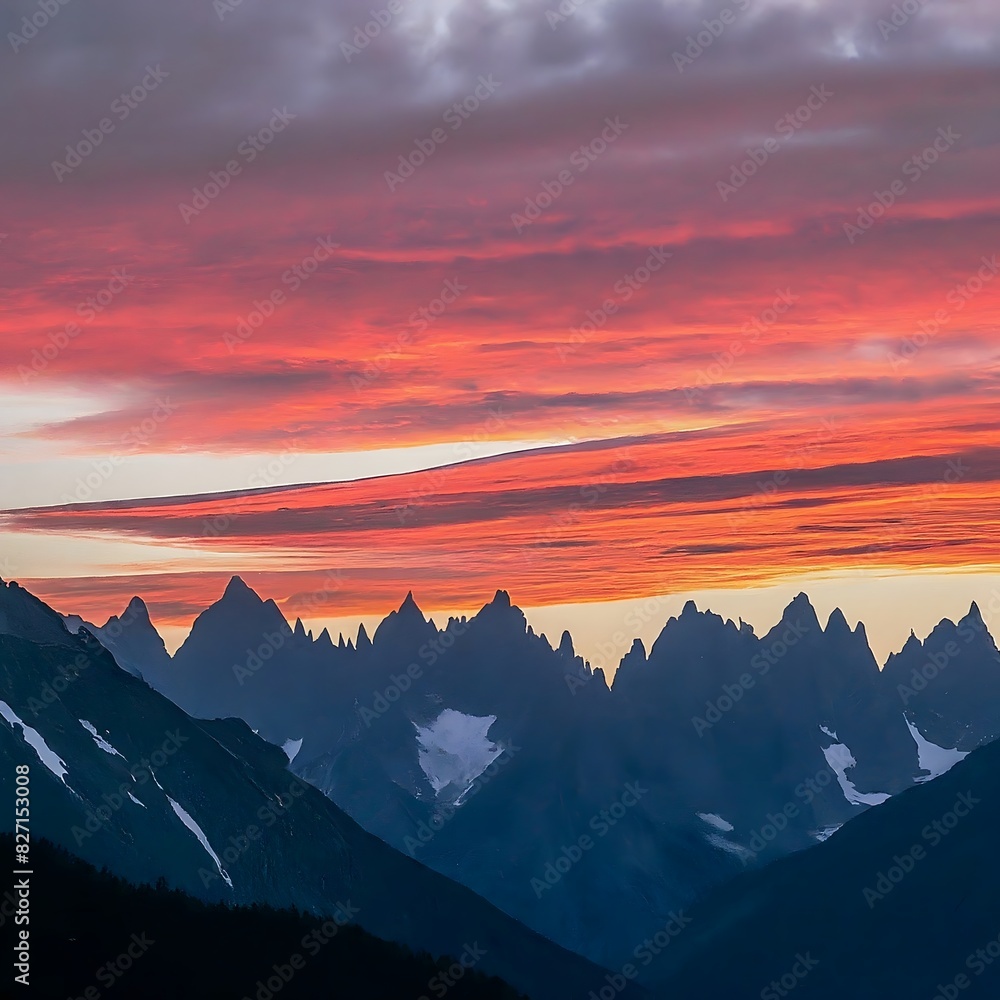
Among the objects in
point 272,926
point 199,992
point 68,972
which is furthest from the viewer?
point 272,926

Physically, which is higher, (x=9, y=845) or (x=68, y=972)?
(x=9, y=845)

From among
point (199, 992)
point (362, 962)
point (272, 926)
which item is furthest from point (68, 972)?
point (362, 962)

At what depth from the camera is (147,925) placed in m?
140

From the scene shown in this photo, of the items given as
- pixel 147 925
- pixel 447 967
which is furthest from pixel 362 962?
pixel 147 925

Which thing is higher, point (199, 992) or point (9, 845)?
point (9, 845)

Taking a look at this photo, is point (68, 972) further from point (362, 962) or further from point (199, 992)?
point (362, 962)

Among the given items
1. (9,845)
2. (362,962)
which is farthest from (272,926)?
(9,845)

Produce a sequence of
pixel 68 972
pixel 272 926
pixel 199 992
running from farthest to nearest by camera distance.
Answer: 1. pixel 272 926
2. pixel 199 992
3. pixel 68 972

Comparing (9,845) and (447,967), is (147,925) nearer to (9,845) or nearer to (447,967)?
(9,845)

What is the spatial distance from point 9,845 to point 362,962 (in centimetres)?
4236

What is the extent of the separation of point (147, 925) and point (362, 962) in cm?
3104

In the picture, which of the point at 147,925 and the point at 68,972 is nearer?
the point at 68,972

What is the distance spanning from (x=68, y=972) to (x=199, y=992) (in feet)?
45.5

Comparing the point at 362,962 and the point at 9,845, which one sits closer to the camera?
the point at 9,845
